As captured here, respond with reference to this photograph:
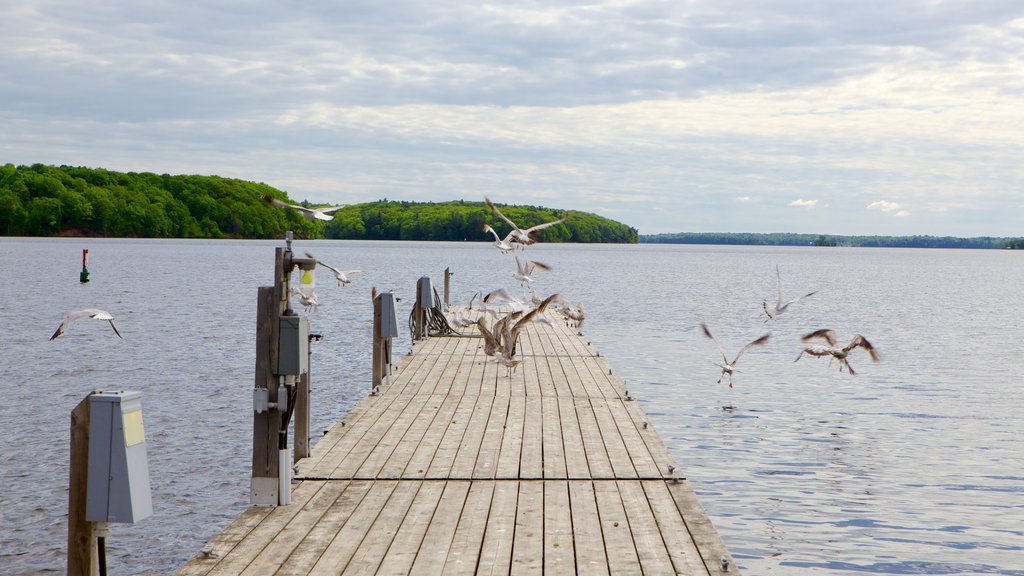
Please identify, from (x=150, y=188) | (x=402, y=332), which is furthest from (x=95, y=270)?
(x=150, y=188)

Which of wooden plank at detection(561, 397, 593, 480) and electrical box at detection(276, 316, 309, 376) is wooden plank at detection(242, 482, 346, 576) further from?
wooden plank at detection(561, 397, 593, 480)

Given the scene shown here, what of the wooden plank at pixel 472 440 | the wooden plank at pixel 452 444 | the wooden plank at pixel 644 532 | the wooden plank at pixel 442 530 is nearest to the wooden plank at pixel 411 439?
the wooden plank at pixel 452 444

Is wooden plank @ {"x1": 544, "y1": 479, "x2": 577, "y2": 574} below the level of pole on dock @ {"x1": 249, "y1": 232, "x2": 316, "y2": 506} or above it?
below

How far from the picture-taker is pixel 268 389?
24.8 feet

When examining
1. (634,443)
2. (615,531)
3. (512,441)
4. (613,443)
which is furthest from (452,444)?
(615,531)

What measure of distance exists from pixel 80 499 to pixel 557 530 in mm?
3089

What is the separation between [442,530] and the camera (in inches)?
277

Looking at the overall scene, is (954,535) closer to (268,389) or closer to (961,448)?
(961,448)

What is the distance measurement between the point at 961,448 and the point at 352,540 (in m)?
10.7

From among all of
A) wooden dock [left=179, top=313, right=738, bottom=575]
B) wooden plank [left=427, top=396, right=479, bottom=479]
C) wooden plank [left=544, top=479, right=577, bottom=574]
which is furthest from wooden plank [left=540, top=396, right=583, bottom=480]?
wooden plank [left=427, top=396, right=479, bottom=479]

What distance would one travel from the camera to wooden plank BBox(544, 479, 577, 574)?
631 centimetres

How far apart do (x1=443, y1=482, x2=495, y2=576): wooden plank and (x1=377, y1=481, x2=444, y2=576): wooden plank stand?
0.75 ft

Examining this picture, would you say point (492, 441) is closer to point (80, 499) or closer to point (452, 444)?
point (452, 444)

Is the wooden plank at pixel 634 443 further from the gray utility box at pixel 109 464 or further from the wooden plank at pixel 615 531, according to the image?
the gray utility box at pixel 109 464
